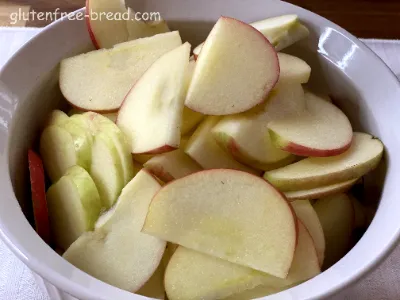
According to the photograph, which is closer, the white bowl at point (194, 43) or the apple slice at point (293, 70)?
the white bowl at point (194, 43)

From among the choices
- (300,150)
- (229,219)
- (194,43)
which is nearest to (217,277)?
(229,219)

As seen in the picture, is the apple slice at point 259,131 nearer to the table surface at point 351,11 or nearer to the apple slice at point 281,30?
the apple slice at point 281,30

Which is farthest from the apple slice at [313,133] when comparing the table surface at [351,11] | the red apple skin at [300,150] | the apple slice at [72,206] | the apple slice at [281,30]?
the table surface at [351,11]

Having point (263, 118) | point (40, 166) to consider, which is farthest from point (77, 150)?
point (263, 118)

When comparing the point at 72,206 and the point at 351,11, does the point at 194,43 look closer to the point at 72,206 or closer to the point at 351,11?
the point at 72,206

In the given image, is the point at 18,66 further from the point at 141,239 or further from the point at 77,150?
the point at 141,239

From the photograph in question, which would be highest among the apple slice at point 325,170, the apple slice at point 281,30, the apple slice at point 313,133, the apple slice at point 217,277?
the apple slice at point 281,30

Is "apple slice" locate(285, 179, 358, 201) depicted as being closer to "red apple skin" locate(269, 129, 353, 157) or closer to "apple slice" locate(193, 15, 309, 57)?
"red apple skin" locate(269, 129, 353, 157)

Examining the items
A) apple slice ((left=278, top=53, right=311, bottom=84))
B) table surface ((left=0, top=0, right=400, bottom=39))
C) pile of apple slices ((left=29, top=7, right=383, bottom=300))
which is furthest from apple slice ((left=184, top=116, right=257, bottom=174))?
table surface ((left=0, top=0, right=400, bottom=39))
